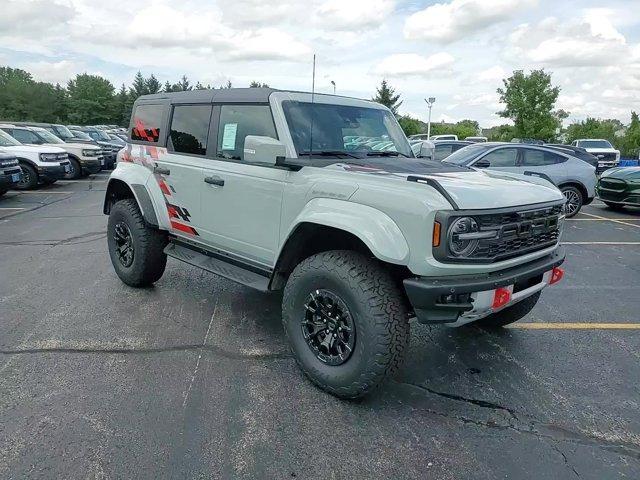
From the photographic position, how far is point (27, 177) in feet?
43.0

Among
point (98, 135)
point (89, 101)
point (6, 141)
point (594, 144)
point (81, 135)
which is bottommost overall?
point (6, 141)

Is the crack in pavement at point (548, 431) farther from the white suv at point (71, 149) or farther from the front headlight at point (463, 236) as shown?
the white suv at point (71, 149)

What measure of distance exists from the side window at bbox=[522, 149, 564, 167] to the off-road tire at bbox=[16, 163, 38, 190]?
12.7 m

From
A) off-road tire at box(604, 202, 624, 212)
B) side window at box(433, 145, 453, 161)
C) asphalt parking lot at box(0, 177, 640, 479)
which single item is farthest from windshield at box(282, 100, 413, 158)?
off-road tire at box(604, 202, 624, 212)

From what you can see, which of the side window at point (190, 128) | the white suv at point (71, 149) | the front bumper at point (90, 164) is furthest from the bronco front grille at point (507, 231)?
the front bumper at point (90, 164)

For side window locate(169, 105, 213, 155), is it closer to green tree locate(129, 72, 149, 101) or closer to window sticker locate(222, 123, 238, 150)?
window sticker locate(222, 123, 238, 150)

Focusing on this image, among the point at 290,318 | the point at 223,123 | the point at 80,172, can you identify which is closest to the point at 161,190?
the point at 223,123

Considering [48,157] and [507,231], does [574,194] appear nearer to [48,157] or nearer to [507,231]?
[507,231]

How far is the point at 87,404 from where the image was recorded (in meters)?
2.87

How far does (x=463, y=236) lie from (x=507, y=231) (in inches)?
16.2

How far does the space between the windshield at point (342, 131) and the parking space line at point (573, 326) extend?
1887 millimetres

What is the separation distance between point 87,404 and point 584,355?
3.58 meters

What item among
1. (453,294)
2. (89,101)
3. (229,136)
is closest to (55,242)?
(229,136)

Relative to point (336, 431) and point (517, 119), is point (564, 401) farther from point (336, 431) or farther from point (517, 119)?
point (517, 119)
